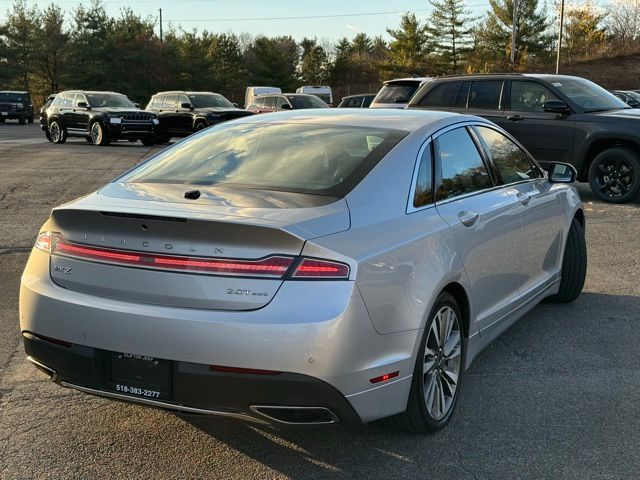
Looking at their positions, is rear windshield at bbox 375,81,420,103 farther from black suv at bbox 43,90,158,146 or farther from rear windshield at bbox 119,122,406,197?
rear windshield at bbox 119,122,406,197

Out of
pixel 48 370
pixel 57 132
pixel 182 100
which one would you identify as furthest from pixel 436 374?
pixel 57 132

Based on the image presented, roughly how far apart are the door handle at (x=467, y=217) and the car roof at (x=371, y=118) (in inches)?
19.9

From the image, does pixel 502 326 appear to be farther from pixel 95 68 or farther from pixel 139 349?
pixel 95 68

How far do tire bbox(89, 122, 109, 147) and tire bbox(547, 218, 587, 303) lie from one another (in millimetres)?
18338

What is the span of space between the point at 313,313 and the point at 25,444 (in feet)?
5.38

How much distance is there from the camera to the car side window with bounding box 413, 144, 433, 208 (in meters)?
3.47

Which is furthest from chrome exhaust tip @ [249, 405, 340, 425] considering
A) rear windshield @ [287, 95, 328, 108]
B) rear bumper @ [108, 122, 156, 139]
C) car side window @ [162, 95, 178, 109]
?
car side window @ [162, 95, 178, 109]

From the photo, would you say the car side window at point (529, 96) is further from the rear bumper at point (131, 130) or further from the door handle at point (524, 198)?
the rear bumper at point (131, 130)

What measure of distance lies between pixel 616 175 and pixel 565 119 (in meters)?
1.11

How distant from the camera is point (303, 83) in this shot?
71312 mm

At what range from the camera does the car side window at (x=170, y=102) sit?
2328 cm

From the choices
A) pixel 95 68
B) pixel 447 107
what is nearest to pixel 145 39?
pixel 95 68

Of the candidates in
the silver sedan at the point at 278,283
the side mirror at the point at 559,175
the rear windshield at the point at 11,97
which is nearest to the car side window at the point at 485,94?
the side mirror at the point at 559,175

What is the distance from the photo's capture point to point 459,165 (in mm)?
4035
